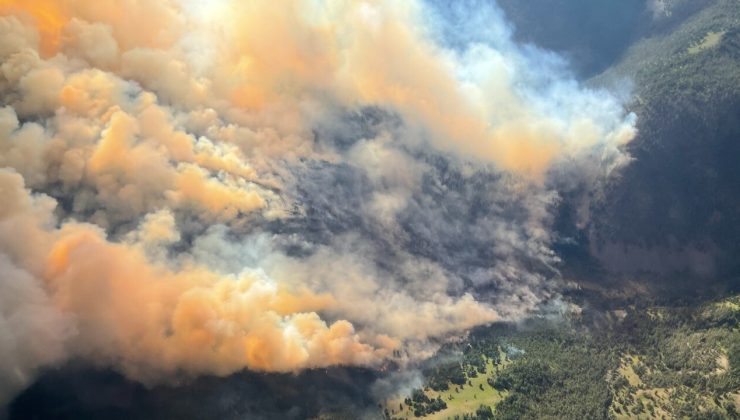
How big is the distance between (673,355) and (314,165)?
3903 inches

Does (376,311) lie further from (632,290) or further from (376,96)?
(632,290)

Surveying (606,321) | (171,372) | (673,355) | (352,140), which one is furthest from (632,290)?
(171,372)

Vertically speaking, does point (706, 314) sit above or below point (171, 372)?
above

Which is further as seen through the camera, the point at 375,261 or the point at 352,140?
the point at 352,140

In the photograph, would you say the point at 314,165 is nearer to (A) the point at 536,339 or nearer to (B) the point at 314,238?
(B) the point at 314,238

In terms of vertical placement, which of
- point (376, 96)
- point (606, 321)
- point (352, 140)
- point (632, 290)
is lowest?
point (606, 321)

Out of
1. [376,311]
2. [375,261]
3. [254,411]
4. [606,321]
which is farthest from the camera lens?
[606,321]

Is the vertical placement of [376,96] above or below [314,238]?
above

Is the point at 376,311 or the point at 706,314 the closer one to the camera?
the point at 376,311

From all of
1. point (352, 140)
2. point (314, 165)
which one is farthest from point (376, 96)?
point (314, 165)

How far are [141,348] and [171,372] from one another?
782 centimetres

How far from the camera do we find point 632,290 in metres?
190

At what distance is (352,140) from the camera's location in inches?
7362

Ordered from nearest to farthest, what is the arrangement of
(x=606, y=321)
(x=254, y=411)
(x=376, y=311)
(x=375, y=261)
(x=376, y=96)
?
1. (x=254, y=411)
2. (x=376, y=311)
3. (x=375, y=261)
4. (x=606, y=321)
5. (x=376, y=96)
